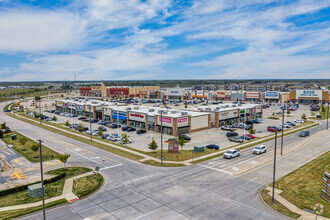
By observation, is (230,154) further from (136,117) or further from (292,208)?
(136,117)

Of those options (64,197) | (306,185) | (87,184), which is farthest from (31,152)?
(306,185)

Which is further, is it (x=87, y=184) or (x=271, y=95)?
(x=271, y=95)

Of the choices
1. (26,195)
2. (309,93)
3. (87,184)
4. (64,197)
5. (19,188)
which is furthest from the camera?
(309,93)

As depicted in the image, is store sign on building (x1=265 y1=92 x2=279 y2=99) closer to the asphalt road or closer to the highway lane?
the highway lane

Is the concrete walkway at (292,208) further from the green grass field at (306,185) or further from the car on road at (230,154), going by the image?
the car on road at (230,154)

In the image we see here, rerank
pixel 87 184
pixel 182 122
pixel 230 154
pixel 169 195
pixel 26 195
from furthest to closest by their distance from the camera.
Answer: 1. pixel 182 122
2. pixel 230 154
3. pixel 87 184
4. pixel 26 195
5. pixel 169 195
